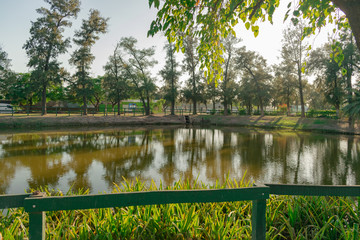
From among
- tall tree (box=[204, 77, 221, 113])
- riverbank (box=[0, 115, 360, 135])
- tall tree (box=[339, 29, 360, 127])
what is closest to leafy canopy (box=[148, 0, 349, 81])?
riverbank (box=[0, 115, 360, 135])

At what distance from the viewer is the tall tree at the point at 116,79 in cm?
3647

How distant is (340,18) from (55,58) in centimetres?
3599

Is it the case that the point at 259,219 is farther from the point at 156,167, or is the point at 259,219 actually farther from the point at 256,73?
the point at 256,73

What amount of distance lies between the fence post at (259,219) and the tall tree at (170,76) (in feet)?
126

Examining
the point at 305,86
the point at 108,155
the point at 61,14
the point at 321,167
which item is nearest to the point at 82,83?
the point at 61,14

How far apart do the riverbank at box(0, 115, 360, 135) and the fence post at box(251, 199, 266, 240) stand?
26.8 metres

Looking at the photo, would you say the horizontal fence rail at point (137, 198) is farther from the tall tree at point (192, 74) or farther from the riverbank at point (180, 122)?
the tall tree at point (192, 74)

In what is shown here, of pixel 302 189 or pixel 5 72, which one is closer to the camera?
pixel 302 189

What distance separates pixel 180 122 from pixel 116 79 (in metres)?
13.4

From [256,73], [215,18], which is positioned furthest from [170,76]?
[215,18]

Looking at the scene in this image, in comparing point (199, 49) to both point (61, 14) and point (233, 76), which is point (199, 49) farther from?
point (233, 76)

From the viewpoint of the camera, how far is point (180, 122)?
37188 millimetres

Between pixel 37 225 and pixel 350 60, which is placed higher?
pixel 350 60

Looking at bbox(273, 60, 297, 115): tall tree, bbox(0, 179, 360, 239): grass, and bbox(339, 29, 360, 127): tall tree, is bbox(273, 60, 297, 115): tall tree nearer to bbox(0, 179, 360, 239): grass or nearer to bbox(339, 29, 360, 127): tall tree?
bbox(339, 29, 360, 127): tall tree
